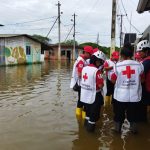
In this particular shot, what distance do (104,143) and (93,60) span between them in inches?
72.3

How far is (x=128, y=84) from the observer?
6.63m

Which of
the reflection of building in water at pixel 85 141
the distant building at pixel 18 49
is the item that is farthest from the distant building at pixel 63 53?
the reflection of building in water at pixel 85 141

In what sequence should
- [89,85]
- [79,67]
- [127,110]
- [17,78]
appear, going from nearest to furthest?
[127,110] < [89,85] < [79,67] < [17,78]

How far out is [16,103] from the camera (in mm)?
10508

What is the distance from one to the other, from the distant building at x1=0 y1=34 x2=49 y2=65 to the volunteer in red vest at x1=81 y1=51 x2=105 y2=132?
26777mm

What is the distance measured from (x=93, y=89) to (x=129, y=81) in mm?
821

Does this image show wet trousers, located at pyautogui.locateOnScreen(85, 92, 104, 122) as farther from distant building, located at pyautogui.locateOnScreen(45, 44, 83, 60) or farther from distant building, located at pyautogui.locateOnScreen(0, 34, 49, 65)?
distant building, located at pyautogui.locateOnScreen(45, 44, 83, 60)

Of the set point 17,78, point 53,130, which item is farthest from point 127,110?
point 17,78

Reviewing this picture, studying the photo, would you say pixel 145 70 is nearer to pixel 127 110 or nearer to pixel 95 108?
pixel 127 110

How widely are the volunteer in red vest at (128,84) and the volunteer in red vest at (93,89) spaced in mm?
360

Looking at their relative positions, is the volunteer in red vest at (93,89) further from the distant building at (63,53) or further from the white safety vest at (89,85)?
the distant building at (63,53)

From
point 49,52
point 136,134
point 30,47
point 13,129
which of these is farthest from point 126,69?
point 49,52

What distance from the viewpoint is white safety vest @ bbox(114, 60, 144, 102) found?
6.62 meters

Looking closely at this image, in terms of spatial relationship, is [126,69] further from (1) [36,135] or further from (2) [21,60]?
(2) [21,60]
